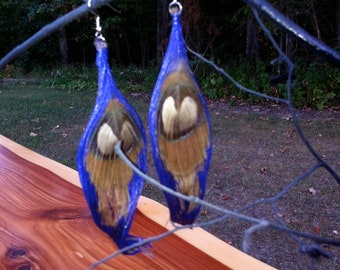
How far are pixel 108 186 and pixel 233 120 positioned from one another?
12.4 ft

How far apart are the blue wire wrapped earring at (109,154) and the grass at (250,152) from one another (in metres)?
0.97

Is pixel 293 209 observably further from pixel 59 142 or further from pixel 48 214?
pixel 59 142

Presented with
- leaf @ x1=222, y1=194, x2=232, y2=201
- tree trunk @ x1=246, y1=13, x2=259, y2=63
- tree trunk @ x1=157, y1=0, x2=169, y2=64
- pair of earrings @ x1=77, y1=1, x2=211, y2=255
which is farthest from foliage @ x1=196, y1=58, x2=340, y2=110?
pair of earrings @ x1=77, y1=1, x2=211, y2=255

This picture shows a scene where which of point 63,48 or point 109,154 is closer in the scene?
point 109,154

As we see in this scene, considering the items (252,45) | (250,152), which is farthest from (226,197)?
(252,45)

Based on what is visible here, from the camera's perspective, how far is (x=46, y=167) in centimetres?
132

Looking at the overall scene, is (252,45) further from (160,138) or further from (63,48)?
(160,138)

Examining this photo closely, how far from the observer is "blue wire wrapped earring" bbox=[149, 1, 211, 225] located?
586 millimetres

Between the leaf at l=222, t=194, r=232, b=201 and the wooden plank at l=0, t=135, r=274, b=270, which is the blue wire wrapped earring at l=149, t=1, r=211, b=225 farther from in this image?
the leaf at l=222, t=194, r=232, b=201

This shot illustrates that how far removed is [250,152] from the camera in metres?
3.48

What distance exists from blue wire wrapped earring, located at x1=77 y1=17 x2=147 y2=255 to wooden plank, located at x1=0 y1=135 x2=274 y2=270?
0.13m

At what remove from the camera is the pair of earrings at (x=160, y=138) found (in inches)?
23.2

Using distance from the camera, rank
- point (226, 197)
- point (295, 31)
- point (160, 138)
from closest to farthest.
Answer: point (295, 31) → point (160, 138) → point (226, 197)

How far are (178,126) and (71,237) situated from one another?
51 cm
